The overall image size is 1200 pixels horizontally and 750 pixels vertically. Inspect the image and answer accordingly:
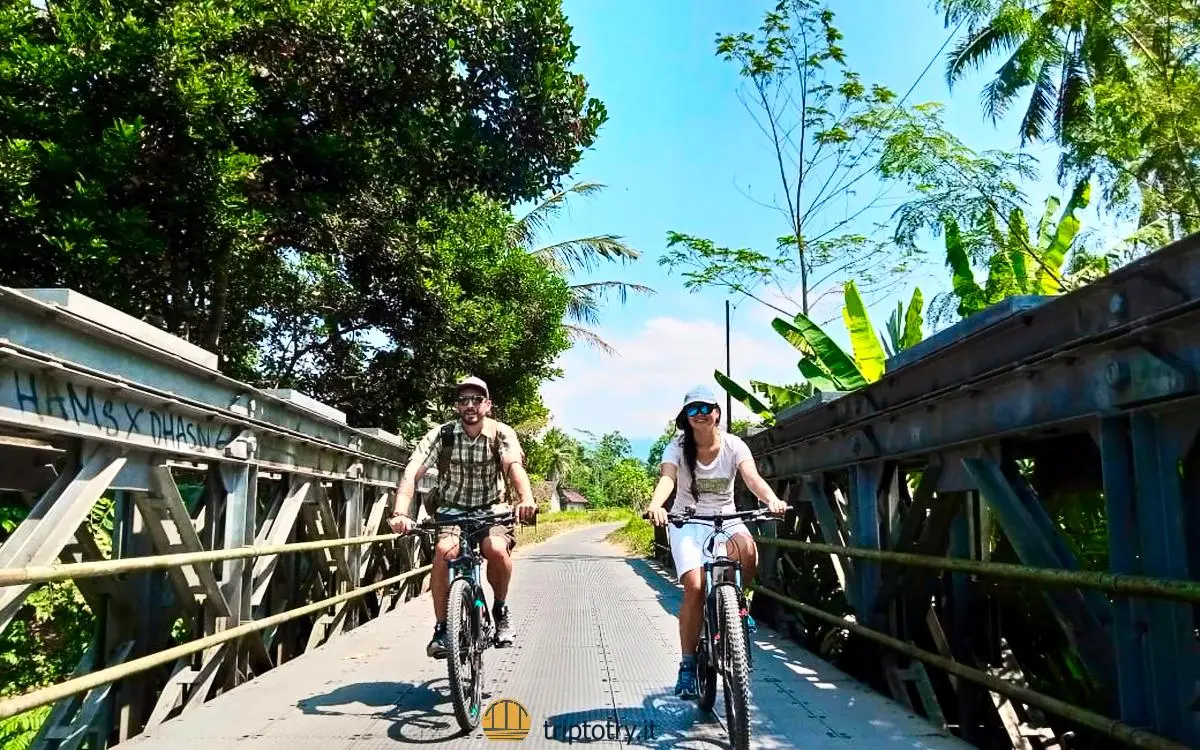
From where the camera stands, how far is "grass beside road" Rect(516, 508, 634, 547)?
4032 centimetres

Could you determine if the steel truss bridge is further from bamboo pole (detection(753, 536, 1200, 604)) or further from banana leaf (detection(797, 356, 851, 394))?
banana leaf (detection(797, 356, 851, 394))

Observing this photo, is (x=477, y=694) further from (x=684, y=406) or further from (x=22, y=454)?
(x=22, y=454)

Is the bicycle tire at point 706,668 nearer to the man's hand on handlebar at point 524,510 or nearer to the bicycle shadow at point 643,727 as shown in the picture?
the bicycle shadow at point 643,727

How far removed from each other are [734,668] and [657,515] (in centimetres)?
82

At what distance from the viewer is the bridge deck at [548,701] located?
4445 millimetres

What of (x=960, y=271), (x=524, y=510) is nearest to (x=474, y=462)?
(x=524, y=510)

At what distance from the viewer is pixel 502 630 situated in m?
5.34

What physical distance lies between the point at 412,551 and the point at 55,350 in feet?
28.3

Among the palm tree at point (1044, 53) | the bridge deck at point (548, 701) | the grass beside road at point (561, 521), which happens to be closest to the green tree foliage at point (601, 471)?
the grass beside road at point (561, 521)

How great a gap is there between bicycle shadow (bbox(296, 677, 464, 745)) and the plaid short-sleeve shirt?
3.68 feet

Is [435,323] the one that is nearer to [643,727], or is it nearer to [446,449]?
[446,449]

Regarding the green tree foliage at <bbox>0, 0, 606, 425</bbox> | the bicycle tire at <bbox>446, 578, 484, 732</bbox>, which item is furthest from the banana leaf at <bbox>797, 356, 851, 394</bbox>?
the bicycle tire at <bbox>446, 578, 484, 732</bbox>

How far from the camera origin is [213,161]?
895 cm

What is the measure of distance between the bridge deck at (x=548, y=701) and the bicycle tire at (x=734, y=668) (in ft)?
1.10
